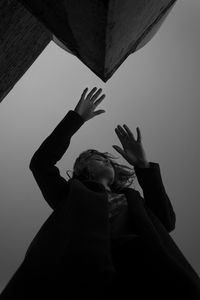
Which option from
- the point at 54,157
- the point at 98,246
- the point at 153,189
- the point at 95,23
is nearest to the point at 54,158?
the point at 54,157

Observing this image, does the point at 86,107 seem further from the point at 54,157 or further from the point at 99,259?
the point at 99,259

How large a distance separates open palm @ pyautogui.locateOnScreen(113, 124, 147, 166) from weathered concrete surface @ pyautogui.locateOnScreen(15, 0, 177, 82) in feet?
1.74

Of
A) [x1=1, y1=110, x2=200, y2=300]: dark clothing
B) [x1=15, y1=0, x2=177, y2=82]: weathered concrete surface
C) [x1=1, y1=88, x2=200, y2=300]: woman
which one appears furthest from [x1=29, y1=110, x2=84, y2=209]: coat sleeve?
[x1=15, y1=0, x2=177, y2=82]: weathered concrete surface

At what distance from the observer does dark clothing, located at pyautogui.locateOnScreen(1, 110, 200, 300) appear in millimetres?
949

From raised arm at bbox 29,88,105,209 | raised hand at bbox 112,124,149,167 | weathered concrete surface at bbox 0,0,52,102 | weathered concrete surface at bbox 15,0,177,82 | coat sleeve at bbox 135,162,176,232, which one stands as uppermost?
weathered concrete surface at bbox 0,0,52,102

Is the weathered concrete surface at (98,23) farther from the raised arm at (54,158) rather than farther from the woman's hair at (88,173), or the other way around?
the woman's hair at (88,173)

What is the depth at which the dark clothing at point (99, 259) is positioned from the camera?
949 mm

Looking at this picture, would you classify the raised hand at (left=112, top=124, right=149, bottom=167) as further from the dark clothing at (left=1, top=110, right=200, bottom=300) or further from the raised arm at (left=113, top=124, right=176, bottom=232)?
the dark clothing at (left=1, top=110, right=200, bottom=300)

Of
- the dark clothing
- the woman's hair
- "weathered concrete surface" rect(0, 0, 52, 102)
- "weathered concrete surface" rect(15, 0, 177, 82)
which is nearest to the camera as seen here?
"weathered concrete surface" rect(15, 0, 177, 82)

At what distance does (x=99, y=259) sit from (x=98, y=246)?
0.05m

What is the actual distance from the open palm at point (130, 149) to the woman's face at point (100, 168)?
107 mm

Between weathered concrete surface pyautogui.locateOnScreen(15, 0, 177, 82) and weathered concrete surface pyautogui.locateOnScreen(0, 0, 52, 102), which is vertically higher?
weathered concrete surface pyautogui.locateOnScreen(0, 0, 52, 102)

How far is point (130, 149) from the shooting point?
1.58 m

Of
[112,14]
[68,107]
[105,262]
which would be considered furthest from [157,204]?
[68,107]
